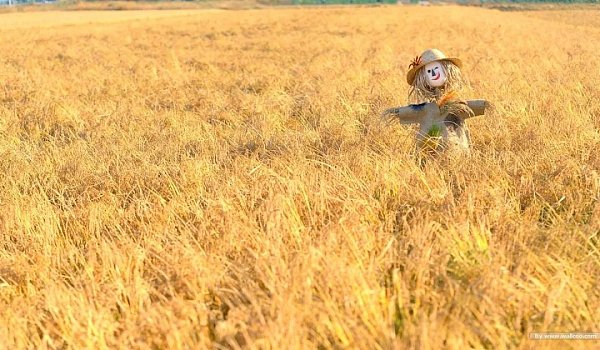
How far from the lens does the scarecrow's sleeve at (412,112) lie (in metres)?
3.25

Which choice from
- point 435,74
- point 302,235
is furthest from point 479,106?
point 302,235

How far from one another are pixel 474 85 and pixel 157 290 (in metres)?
5.30

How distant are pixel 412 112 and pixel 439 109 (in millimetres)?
165

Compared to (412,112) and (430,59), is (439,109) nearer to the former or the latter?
(412,112)

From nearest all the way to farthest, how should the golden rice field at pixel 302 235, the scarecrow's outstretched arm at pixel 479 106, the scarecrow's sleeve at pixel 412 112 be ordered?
1. the golden rice field at pixel 302 235
2. the scarecrow's outstretched arm at pixel 479 106
3. the scarecrow's sleeve at pixel 412 112

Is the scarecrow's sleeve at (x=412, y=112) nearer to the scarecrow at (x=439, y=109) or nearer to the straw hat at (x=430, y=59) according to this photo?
the scarecrow at (x=439, y=109)

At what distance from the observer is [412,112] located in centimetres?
327

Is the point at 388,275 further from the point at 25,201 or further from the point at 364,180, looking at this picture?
the point at 25,201

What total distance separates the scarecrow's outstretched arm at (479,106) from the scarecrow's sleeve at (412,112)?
0.23 m

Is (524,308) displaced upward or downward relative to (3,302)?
upward

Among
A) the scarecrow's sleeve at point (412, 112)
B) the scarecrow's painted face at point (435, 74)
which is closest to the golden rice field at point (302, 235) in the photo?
the scarecrow's sleeve at point (412, 112)

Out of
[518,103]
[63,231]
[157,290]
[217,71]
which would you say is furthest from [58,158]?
[217,71]

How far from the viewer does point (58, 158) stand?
11.8 feet

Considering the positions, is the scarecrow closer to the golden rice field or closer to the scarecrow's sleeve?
the scarecrow's sleeve
